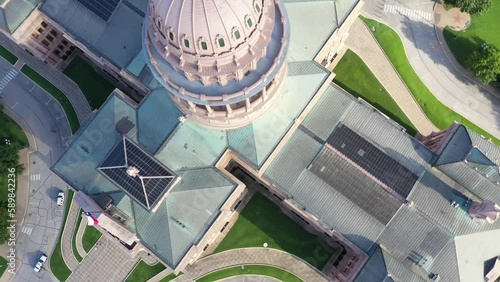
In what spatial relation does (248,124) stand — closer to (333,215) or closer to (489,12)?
(333,215)

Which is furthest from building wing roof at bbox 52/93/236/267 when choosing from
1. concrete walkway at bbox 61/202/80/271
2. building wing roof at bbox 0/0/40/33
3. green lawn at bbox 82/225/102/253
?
building wing roof at bbox 0/0/40/33

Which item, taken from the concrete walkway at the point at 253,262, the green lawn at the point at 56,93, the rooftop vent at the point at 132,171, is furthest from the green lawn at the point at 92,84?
the concrete walkway at the point at 253,262

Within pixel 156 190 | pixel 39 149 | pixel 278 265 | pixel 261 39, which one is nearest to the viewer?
pixel 261 39

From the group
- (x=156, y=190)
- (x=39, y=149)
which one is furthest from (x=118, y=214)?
(x=39, y=149)

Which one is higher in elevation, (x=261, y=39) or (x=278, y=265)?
(x=261, y=39)

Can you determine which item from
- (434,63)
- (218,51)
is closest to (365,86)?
(434,63)

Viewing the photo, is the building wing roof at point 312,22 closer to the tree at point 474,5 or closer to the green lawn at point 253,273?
the tree at point 474,5
